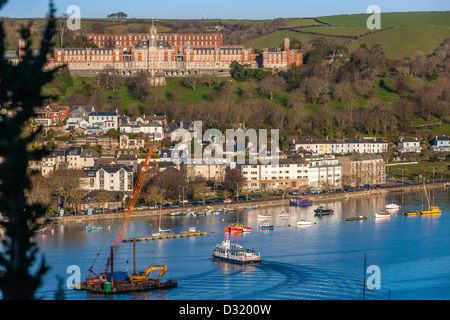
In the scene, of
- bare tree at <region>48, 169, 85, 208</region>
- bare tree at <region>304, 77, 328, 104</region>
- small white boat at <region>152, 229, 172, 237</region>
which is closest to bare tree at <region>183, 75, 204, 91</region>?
bare tree at <region>304, 77, 328, 104</region>

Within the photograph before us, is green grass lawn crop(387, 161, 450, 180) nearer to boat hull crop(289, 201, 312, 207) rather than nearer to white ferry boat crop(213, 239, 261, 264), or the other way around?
boat hull crop(289, 201, 312, 207)

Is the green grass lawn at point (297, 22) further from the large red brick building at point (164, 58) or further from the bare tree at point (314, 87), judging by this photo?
the bare tree at point (314, 87)

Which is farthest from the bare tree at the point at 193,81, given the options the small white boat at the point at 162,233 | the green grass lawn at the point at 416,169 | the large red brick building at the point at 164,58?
the small white boat at the point at 162,233

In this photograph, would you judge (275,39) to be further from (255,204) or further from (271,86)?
(255,204)

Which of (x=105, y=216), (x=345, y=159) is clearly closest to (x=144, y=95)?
(x=345, y=159)

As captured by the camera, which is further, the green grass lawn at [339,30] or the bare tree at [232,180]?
the green grass lawn at [339,30]
